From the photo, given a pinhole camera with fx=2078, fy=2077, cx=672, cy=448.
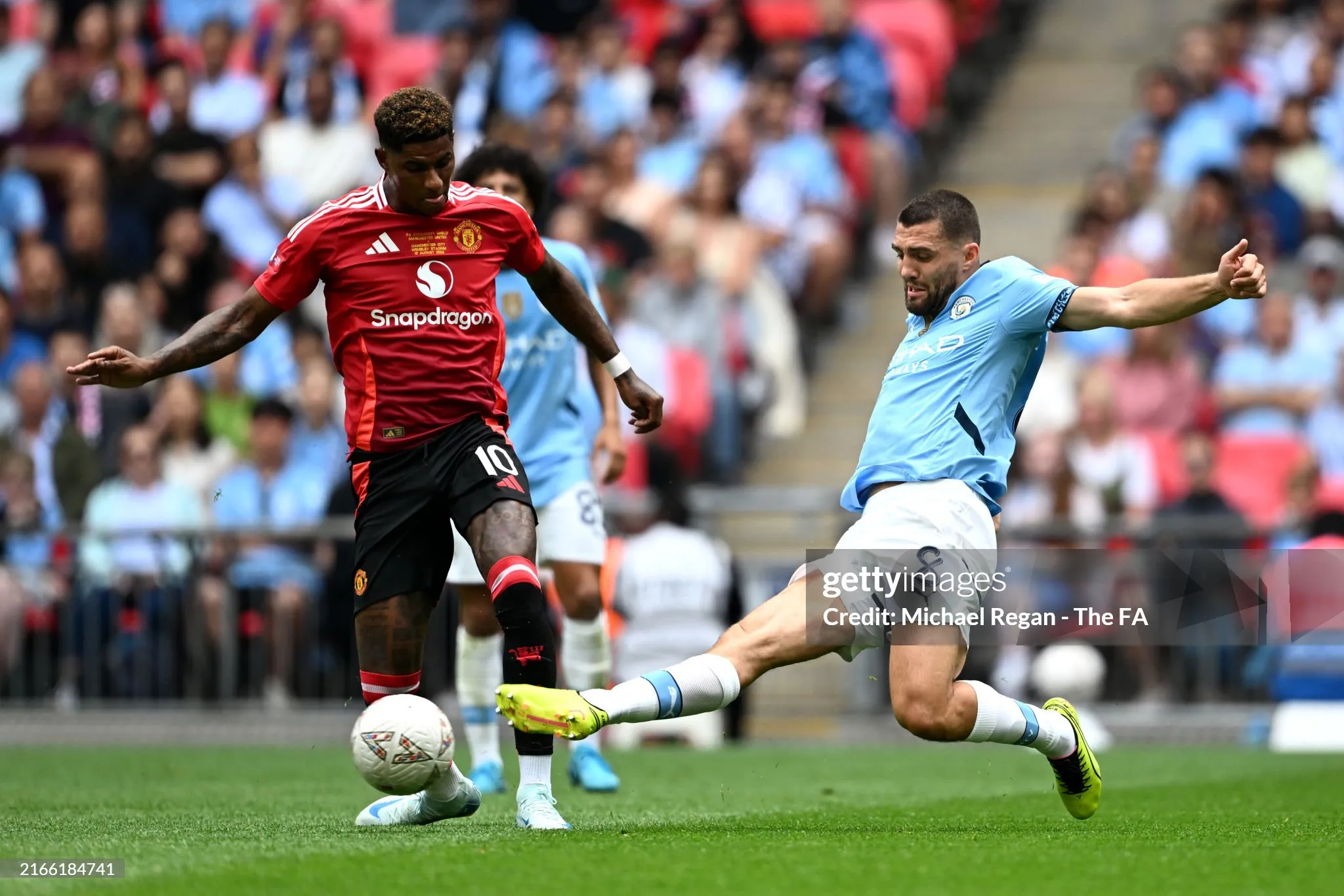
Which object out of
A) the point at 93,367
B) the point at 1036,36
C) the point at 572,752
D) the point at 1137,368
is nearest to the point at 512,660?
the point at 93,367

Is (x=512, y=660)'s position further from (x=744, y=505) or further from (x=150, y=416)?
(x=150, y=416)

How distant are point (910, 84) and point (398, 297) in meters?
13.2

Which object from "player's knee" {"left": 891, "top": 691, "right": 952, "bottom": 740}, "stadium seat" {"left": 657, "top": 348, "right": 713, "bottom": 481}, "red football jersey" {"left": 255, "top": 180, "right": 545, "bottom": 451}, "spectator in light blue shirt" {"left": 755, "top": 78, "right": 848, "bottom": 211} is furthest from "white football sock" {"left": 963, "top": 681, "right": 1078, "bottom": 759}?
"spectator in light blue shirt" {"left": 755, "top": 78, "right": 848, "bottom": 211}

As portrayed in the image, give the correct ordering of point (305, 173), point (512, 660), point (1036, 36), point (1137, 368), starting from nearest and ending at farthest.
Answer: point (512, 660)
point (1137, 368)
point (305, 173)
point (1036, 36)

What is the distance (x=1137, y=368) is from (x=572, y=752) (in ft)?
26.2

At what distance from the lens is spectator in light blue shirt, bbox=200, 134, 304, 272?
61.8ft

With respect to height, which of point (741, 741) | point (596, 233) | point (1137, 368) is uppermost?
point (596, 233)

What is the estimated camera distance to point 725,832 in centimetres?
754

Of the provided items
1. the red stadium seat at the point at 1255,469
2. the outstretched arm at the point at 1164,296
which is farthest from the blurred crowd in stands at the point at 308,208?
the outstretched arm at the point at 1164,296

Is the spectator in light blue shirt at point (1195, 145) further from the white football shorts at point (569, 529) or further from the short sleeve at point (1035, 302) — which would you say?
the short sleeve at point (1035, 302)

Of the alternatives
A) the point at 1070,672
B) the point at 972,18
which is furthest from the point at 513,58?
the point at 1070,672

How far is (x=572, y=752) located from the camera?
33.1 ft

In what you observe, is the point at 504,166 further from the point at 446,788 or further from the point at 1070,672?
the point at 1070,672

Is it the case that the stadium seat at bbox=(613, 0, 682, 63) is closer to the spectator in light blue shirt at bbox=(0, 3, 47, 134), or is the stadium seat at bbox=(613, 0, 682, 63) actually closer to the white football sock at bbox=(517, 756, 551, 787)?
the spectator in light blue shirt at bbox=(0, 3, 47, 134)
